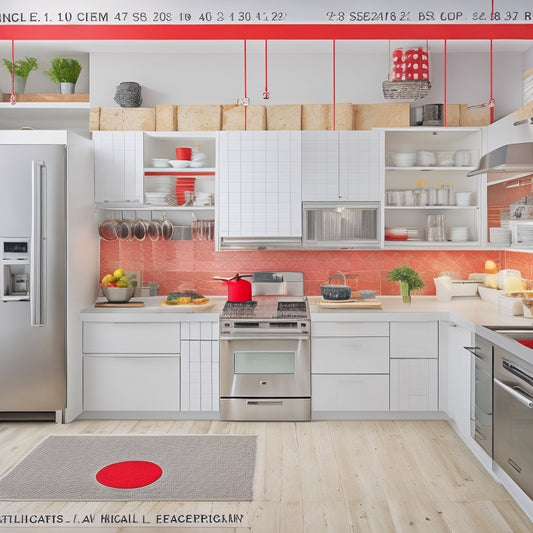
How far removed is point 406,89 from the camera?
4.80 m

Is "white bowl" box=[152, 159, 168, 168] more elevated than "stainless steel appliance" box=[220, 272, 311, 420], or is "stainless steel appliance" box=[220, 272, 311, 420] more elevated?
"white bowl" box=[152, 159, 168, 168]

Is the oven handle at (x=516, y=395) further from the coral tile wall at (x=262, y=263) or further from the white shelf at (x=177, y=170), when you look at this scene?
the white shelf at (x=177, y=170)

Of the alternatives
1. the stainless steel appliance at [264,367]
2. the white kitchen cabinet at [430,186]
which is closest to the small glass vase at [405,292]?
the white kitchen cabinet at [430,186]

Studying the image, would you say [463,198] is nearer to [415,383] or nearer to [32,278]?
[415,383]

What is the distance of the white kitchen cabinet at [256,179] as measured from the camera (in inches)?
191

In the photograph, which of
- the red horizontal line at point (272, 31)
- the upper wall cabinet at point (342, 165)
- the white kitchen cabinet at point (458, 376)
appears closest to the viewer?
the red horizontal line at point (272, 31)

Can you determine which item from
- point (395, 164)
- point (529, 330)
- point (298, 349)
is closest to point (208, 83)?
point (395, 164)

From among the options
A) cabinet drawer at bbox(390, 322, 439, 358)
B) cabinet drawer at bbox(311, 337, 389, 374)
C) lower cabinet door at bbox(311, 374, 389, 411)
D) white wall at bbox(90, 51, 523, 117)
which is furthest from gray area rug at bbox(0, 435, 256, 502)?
white wall at bbox(90, 51, 523, 117)

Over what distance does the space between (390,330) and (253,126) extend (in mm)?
1921

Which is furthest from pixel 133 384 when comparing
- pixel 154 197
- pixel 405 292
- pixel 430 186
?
pixel 430 186

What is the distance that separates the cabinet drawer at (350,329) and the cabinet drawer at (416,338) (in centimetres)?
8

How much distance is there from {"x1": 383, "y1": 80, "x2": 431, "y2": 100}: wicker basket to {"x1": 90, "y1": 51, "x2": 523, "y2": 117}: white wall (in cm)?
28

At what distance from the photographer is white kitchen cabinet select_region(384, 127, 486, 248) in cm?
492

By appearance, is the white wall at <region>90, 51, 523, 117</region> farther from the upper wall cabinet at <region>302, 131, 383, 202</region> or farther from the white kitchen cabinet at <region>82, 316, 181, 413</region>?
the white kitchen cabinet at <region>82, 316, 181, 413</region>
